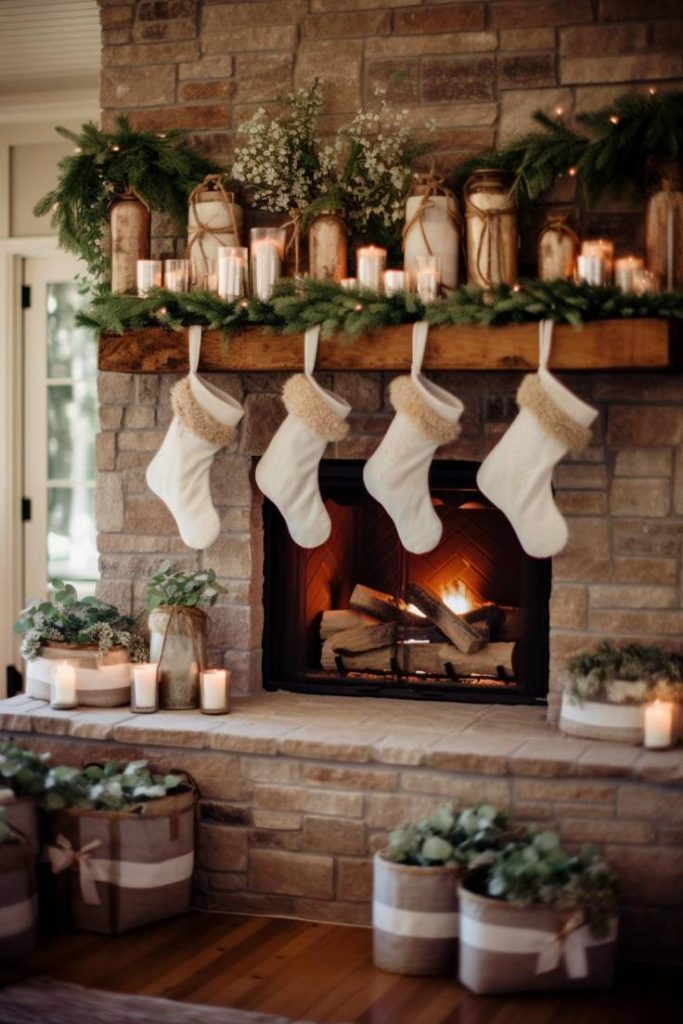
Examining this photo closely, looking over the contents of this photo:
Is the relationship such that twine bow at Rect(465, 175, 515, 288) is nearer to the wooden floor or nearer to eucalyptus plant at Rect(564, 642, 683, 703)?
eucalyptus plant at Rect(564, 642, 683, 703)

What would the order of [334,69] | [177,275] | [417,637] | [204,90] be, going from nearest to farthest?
[177,275]
[334,69]
[204,90]
[417,637]

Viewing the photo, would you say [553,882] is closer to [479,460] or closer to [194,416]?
[479,460]

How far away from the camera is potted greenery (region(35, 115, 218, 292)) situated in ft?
13.1

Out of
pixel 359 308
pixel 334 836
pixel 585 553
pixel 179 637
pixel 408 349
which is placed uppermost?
pixel 359 308

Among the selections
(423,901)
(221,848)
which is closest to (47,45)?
(221,848)

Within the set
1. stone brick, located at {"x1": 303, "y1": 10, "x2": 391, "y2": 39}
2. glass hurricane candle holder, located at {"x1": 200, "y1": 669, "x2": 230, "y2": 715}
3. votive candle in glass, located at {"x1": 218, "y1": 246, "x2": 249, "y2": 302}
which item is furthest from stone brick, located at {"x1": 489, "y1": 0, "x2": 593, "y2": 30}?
glass hurricane candle holder, located at {"x1": 200, "y1": 669, "x2": 230, "y2": 715}

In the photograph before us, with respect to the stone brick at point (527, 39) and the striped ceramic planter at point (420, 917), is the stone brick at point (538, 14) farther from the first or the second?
the striped ceramic planter at point (420, 917)

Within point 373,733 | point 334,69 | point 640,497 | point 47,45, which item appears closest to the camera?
point 373,733

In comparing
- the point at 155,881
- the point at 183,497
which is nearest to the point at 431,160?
the point at 183,497

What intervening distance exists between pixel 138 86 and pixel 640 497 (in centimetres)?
188

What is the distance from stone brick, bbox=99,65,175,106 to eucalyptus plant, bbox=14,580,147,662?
4.69 feet

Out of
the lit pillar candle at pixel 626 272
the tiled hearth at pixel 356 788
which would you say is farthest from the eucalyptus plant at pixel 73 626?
the lit pillar candle at pixel 626 272

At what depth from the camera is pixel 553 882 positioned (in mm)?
3090

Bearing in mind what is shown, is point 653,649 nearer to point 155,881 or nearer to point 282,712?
point 282,712
